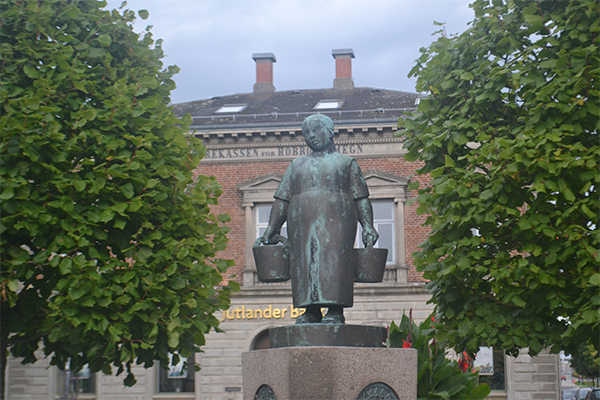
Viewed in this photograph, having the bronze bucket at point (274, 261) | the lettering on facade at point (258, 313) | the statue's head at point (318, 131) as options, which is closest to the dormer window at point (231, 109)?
the lettering on facade at point (258, 313)

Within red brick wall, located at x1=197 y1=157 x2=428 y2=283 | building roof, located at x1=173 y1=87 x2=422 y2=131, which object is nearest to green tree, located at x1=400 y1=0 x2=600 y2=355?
building roof, located at x1=173 y1=87 x2=422 y2=131

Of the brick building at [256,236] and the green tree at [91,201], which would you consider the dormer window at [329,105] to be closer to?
the brick building at [256,236]

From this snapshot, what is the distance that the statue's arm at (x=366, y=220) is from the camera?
677cm

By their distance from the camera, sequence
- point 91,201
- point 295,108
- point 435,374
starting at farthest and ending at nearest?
1. point 295,108
2. point 91,201
3. point 435,374

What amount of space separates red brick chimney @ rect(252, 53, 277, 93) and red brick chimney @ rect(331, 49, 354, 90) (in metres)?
2.68

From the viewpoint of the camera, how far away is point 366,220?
6.82 m

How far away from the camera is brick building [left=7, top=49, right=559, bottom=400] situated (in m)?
23.1

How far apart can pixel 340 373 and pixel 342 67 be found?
2397cm

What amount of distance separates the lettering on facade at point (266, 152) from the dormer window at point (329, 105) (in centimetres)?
195

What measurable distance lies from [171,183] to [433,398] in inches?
203

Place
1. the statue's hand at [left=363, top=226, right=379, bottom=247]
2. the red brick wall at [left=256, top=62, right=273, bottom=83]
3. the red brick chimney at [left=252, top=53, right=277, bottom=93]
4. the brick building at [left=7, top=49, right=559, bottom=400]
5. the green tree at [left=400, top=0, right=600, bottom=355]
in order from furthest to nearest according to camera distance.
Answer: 1. the red brick wall at [left=256, top=62, right=273, bottom=83]
2. the red brick chimney at [left=252, top=53, right=277, bottom=93]
3. the brick building at [left=7, top=49, right=559, bottom=400]
4. the green tree at [left=400, top=0, right=600, bottom=355]
5. the statue's hand at [left=363, top=226, right=379, bottom=247]

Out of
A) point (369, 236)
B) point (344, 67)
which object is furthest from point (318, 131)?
point (344, 67)

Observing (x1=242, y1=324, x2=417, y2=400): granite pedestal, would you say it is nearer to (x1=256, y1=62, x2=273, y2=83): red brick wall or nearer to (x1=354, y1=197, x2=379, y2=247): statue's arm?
(x1=354, y1=197, x2=379, y2=247): statue's arm

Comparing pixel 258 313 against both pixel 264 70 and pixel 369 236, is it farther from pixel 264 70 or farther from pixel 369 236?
pixel 369 236
